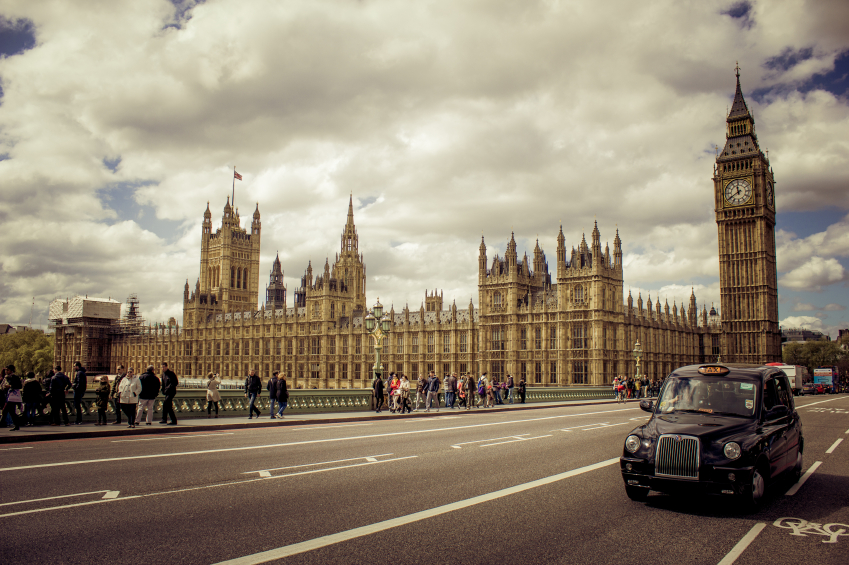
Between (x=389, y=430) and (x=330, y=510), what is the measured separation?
11610 millimetres

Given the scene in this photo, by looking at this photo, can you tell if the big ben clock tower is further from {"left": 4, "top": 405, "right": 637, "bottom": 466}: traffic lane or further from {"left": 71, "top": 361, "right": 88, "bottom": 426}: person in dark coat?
{"left": 71, "top": 361, "right": 88, "bottom": 426}: person in dark coat

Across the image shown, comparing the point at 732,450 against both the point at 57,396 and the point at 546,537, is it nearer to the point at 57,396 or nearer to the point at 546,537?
the point at 546,537

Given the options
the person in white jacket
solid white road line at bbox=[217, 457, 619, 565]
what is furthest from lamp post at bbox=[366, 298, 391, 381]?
solid white road line at bbox=[217, 457, 619, 565]

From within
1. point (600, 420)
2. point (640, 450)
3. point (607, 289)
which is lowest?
point (600, 420)

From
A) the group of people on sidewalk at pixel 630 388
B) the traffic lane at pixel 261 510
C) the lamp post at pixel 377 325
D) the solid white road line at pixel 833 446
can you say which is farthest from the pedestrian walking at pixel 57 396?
the group of people on sidewalk at pixel 630 388

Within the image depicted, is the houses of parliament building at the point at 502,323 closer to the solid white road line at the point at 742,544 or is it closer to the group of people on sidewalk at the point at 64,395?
the group of people on sidewalk at the point at 64,395

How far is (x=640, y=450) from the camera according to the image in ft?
27.8

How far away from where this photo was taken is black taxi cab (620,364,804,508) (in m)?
7.87

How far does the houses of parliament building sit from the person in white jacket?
49986 mm

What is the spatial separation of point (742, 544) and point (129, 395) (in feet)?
59.3

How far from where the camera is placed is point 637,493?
8555 mm

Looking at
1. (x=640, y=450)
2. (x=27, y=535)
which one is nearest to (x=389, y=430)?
(x=640, y=450)

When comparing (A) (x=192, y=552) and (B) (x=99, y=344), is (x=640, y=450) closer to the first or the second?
(A) (x=192, y=552)

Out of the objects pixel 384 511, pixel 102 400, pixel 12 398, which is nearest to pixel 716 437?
pixel 384 511
